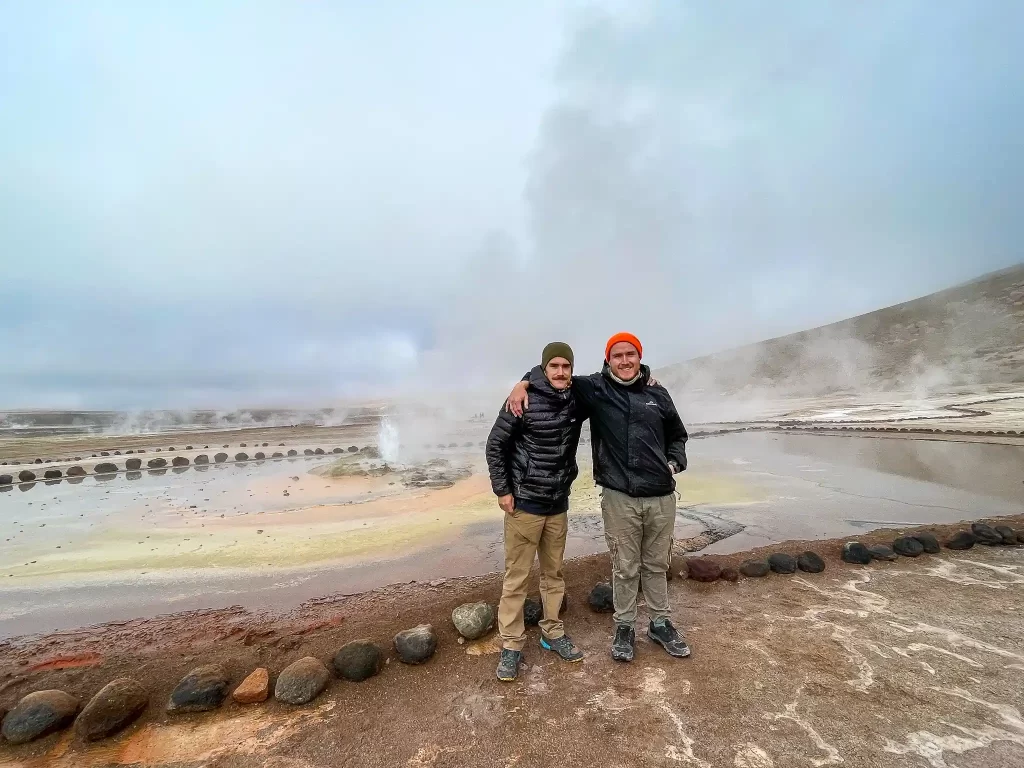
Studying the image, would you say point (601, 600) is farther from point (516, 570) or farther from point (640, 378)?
point (640, 378)

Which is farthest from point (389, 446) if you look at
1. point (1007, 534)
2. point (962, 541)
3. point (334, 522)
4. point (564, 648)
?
point (1007, 534)

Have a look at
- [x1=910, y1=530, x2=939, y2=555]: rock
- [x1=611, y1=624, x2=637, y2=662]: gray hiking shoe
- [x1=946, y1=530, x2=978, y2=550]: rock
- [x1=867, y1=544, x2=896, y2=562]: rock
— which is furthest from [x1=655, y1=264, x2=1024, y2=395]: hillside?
[x1=611, y1=624, x2=637, y2=662]: gray hiking shoe

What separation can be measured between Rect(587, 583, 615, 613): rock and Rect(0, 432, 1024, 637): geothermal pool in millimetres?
2147

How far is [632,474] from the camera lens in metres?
3.48

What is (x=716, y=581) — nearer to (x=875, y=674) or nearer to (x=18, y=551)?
(x=875, y=674)

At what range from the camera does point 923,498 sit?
8.90 meters

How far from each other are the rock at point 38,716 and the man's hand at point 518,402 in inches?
139

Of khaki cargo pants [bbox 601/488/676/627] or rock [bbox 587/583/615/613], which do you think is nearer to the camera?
khaki cargo pants [bbox 601/488/676/627]

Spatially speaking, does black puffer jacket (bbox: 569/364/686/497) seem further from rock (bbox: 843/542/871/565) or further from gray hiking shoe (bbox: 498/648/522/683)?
rock (bbox: 843/542/871/565)

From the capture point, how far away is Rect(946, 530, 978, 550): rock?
223 inches

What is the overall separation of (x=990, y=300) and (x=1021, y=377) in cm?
4080

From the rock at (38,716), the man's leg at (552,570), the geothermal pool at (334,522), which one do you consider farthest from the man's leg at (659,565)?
the rock at (38,716)

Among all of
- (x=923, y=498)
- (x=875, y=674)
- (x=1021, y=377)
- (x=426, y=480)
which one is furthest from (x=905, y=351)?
(x=875, y=674)

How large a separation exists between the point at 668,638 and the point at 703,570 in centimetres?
166
